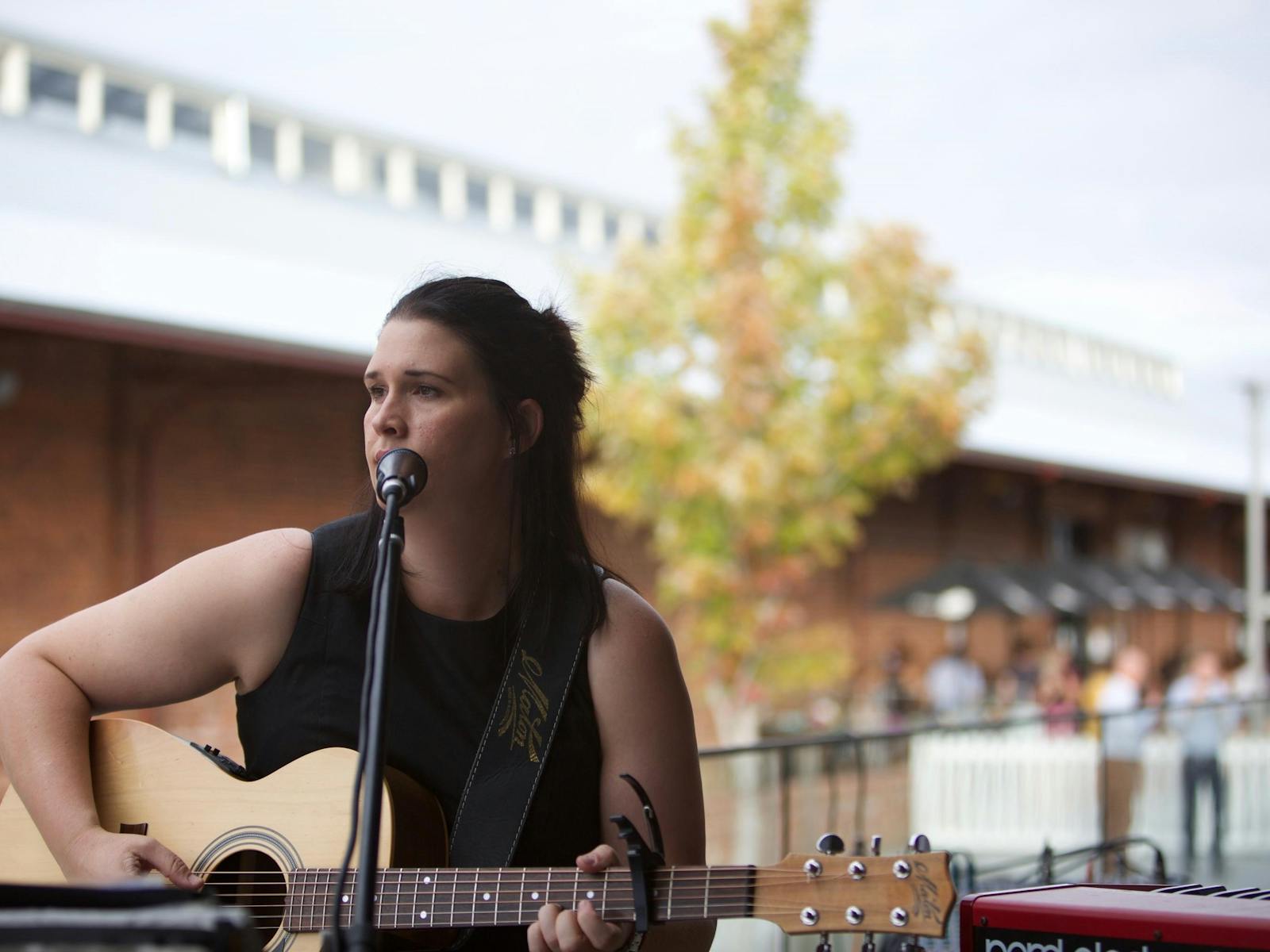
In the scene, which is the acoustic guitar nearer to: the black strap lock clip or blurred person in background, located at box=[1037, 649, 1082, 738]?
the black strap lock clip

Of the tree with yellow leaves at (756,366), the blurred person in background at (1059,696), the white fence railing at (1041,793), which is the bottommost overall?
the white fence railing at (1041,793)

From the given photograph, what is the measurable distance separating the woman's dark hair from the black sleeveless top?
8cm

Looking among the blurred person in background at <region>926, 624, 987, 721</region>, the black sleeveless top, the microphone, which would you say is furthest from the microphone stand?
the blurred person in background at <region>926, 624, 987, 721</region>

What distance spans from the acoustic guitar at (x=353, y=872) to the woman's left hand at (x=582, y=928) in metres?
0.03

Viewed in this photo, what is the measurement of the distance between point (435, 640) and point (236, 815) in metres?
0.48

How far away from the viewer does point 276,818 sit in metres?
2.55

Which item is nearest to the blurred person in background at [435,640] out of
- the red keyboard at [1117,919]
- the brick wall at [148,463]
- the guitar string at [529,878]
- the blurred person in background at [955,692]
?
the guitar string at [529,878]

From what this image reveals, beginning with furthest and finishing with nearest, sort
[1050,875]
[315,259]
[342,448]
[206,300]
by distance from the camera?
[342,448] < [315,259] < [206,300] < [1050,875]

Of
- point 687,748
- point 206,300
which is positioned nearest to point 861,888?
point 687,748

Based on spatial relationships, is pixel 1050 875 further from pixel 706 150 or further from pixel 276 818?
pixel 706 150

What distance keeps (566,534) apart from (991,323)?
18.9 metres

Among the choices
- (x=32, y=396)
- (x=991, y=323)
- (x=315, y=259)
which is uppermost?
(x=991, y=323)

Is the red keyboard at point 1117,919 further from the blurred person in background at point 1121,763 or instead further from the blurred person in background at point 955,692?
the blurred person in background at point 955,692

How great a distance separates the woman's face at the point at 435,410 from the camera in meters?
2.46
